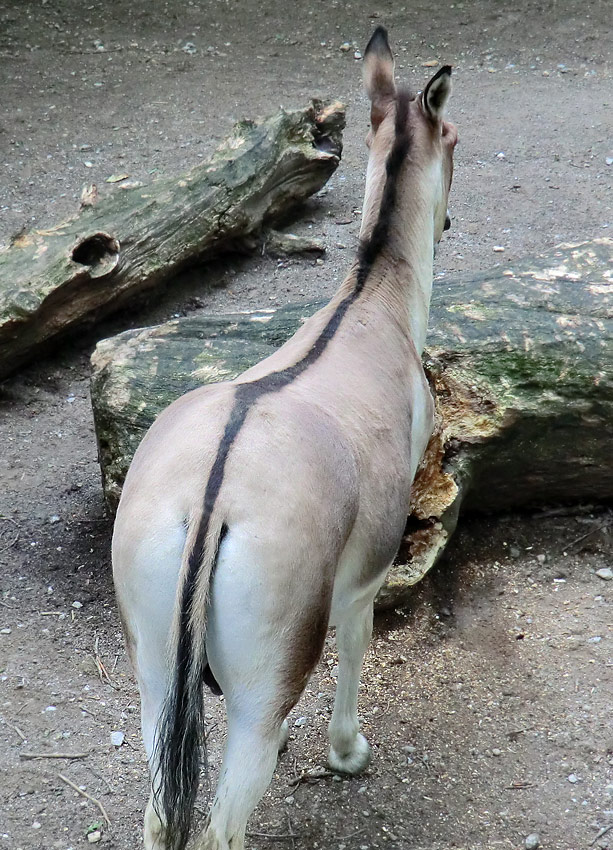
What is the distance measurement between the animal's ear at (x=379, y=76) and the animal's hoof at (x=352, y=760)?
2.46 meters

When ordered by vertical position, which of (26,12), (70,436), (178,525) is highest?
(178,525)

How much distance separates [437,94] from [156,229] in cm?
316

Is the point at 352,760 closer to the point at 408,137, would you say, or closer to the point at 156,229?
the point at 408,137

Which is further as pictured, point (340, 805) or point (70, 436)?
point (70, 436)

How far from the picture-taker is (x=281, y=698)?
2285 mm

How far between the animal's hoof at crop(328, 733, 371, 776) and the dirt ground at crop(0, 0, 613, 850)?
4 centimetres

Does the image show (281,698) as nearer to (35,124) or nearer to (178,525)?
(178,525)

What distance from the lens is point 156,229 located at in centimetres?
623

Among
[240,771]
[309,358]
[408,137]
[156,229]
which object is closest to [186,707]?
[240,771]

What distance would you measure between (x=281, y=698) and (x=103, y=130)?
8.21m

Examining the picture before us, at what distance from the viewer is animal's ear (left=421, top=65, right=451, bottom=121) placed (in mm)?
3355

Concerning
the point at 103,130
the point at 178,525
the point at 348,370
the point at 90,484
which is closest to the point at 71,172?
the point at 103,130

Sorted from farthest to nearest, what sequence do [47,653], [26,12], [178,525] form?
[26,12] → [47,653] → [178,525]

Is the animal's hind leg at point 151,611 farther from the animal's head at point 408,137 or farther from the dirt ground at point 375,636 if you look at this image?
the animal's head at point 408,137
